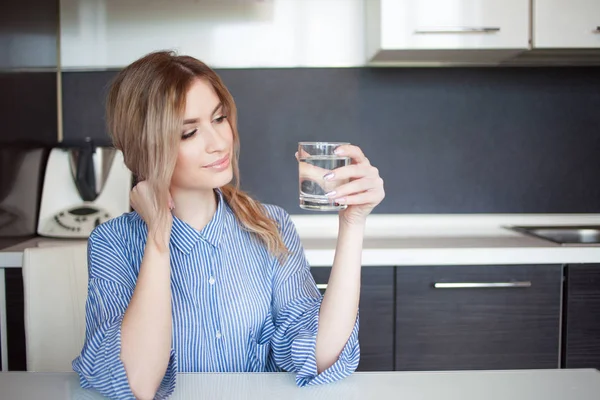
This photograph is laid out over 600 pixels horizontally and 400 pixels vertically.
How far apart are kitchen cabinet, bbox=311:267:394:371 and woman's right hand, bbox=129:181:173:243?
1048 millimetres

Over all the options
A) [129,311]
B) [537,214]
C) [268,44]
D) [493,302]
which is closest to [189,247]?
[129,311]

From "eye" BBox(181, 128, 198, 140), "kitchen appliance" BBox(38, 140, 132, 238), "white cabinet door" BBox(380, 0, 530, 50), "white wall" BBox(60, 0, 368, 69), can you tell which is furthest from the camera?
"white wall" BBox(60, 0, 368, 69)

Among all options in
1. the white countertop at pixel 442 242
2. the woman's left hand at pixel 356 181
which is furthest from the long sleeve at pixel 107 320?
the white countertop at pixel 442 242

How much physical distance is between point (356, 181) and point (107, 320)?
0.49 meters

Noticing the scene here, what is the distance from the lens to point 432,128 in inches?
107

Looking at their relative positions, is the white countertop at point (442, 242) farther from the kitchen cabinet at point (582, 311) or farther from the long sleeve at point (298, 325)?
the long sleeve at point (298, 325)

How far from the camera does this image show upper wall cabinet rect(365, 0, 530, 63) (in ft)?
7.45

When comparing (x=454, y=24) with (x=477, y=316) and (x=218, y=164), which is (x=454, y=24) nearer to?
(x=477, y=316)

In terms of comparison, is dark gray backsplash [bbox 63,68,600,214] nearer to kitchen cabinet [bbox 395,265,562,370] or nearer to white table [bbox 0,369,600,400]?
kitchen cabinet [bbox 395,265,562,370]

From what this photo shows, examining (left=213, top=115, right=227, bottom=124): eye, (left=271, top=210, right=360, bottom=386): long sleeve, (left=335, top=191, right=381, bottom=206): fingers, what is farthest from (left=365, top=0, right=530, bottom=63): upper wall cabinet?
(left=335, top=191, right=381, bottom=206): fingers

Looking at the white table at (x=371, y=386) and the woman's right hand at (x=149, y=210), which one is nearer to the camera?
the white table at (x=371, y=386)

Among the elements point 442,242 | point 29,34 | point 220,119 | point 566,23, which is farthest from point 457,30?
point 29,34

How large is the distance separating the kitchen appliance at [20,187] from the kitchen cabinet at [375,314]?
3.43 feet

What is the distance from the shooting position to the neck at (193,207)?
1.40 metres
